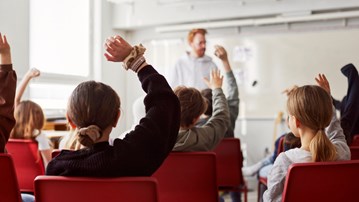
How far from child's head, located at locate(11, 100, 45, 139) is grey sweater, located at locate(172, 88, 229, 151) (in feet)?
3.98

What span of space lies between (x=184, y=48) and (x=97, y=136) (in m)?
5.13

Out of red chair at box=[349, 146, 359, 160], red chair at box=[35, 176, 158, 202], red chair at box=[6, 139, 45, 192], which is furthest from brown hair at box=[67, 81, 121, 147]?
red chair at box=[349, 146, 359, 160]

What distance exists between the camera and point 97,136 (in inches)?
55.2

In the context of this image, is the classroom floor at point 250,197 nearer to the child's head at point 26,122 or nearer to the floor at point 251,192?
the floor at point 251,192

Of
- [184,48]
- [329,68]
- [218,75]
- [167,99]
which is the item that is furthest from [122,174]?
[184,48]

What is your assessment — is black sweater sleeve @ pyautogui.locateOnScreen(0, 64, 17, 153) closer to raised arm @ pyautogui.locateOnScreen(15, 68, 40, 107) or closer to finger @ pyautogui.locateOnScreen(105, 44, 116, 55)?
finger @ pyautogui.locateOnScreen(105, 44, 116, 55)

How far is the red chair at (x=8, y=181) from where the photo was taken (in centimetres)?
150

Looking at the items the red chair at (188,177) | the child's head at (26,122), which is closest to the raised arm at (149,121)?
the red chair at (188,177)

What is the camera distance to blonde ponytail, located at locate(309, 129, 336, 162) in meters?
1.74

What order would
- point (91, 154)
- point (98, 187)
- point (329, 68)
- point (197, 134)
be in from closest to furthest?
point (98, 187), point (91, 154), point (197, 134), point (329, 68)

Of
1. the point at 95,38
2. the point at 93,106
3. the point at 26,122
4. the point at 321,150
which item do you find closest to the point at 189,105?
the point at 321,150

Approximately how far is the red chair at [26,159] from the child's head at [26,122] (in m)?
0.35

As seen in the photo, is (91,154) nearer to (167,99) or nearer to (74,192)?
(74,192)

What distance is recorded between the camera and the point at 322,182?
155 centimetres
